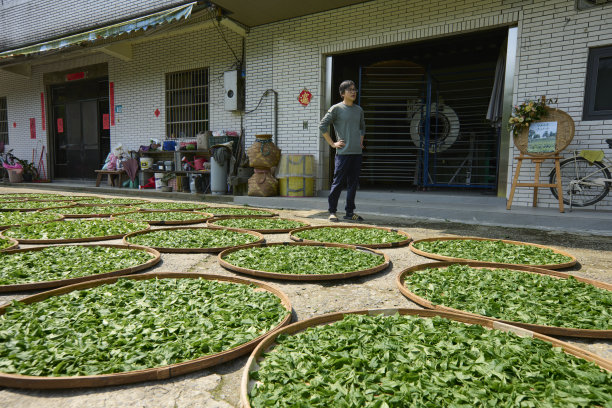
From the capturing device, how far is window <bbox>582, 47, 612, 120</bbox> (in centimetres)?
496

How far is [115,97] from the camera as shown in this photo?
10.7 meters

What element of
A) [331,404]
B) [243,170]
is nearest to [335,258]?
[331,404]

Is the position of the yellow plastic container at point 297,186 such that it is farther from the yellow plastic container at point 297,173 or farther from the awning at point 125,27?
the awning at point 125,27

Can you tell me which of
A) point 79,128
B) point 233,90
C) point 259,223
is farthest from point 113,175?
point 259,223

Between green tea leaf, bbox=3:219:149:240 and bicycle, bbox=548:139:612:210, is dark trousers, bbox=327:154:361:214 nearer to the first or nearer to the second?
green tea leaf, bbox=3:219:149:240

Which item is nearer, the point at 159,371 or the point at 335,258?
the point at 159,371

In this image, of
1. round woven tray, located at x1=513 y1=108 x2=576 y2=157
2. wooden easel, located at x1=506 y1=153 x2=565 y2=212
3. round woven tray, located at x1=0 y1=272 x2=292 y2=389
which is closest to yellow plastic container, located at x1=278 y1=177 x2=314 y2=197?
wooden easel, located at x1=506 y1=153 x2=565 y2=212

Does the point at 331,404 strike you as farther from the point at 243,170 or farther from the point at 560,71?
the point at 243,170

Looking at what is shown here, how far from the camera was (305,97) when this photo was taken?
24.1ft

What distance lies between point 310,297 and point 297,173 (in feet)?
16.0

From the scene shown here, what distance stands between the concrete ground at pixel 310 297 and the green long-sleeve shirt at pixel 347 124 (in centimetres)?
105

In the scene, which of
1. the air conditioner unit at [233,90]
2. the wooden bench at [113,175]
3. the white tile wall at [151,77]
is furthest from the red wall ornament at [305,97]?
the wooden bench at [113,175]

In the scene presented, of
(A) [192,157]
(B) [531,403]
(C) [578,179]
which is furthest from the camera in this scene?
(A) [192,157]

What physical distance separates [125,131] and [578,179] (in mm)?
10596
